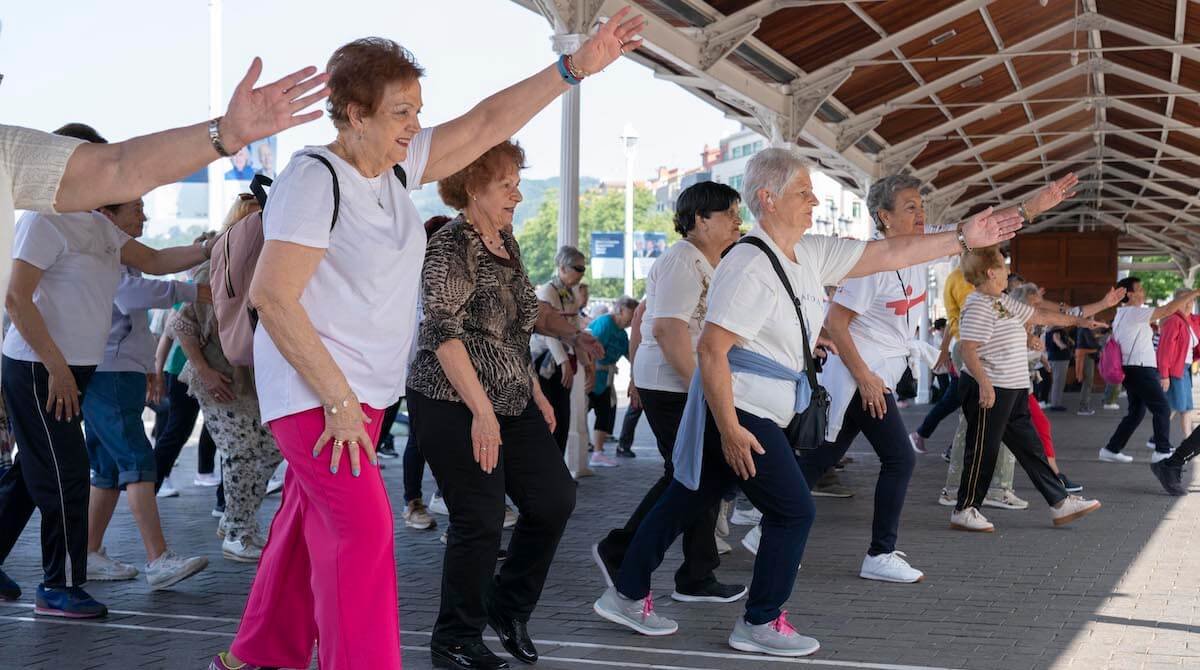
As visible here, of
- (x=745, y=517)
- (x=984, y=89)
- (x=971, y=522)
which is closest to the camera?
(x=971, y=522)

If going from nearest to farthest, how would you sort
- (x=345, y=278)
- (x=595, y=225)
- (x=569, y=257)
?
(x=345, y=278)
(x=569, y=257)
(x=595, y=225)

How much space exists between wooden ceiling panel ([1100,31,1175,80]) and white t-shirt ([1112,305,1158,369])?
863 cm

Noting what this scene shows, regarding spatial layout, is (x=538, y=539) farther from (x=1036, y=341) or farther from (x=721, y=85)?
(x=721, y=85)

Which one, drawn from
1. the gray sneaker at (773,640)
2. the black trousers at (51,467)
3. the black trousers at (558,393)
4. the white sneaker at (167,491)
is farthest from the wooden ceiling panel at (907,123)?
the black trousers at (51,467)

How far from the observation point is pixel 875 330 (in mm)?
6352

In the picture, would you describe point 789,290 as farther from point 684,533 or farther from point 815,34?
point 815,34

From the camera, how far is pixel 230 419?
254 inches

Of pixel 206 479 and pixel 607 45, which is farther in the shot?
pixel 206 479

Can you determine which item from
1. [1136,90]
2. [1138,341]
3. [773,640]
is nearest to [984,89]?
[1136,90]

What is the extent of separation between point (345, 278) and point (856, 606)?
3.18 metres

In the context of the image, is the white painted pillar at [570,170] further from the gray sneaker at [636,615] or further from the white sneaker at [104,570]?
the gray sneaker at [636,615]

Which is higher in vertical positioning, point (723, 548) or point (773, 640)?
point (773, 640)

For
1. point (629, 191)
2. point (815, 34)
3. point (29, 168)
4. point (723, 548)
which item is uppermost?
point (629, 191)

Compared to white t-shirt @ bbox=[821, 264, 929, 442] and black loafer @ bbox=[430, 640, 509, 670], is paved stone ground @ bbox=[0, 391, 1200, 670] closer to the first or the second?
black loafer @ bbox=[430, 640, 509, 670]
